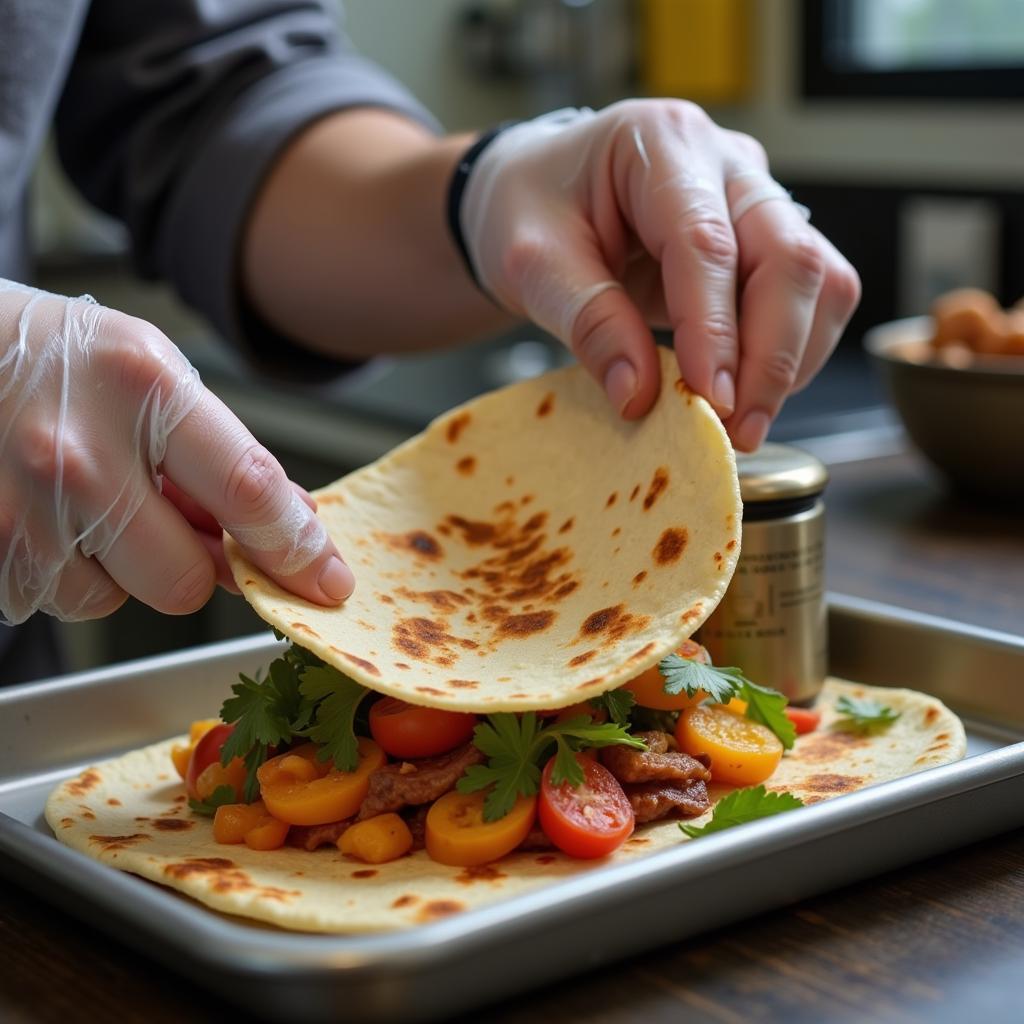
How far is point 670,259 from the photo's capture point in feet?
4.34

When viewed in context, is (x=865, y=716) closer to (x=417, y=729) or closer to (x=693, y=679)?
(x=693, y=679)

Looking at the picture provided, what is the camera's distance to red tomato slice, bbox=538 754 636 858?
1.01 metres

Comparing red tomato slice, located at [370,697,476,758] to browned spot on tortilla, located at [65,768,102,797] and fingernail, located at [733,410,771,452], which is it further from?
fingernail, located at [733,410,771,452]

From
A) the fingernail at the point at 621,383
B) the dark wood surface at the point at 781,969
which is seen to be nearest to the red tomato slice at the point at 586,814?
the dark wood surface at the point at 781,969

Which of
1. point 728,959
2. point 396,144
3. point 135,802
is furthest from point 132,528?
point 396,144

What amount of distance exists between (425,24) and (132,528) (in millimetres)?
3462

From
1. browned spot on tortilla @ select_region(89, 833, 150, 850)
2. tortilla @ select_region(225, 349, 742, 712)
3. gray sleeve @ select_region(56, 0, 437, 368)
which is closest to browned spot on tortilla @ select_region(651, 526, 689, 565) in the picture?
tortilla @ select_region(225, 349, 742, 712)

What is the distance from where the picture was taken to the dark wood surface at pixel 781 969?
83cm

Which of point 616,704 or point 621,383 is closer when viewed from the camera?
point 616,704

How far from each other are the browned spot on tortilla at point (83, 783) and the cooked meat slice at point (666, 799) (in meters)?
0.43

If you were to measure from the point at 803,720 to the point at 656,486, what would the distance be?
249 mm

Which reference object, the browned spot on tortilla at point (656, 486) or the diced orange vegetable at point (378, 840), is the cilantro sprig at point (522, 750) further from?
the browned spot on tortilla at point (656, 486)

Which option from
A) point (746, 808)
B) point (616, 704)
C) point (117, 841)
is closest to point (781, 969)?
point (746, 808)

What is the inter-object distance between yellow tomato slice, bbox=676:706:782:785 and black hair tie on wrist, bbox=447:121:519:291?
2.28ft
